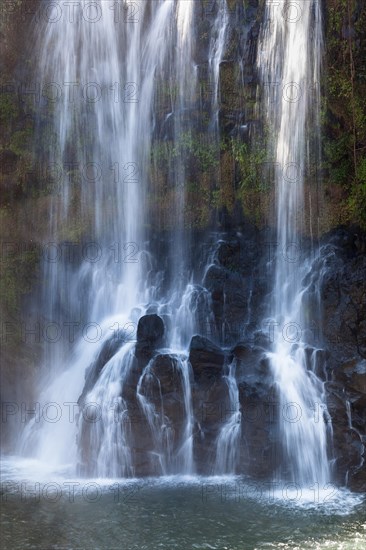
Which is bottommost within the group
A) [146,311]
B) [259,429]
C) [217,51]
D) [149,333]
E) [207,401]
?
[259,429]

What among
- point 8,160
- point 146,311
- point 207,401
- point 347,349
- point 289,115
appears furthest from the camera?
point 8,160

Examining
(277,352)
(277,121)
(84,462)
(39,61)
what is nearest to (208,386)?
(277,352)

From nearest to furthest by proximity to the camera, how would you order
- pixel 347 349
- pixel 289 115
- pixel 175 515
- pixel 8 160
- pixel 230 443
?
1. pixel 175 515
2. pixel 230 443
3. pixel 347 349
4. pixel 289 115
5. pixel 8 160

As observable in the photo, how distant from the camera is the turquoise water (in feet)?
26.1

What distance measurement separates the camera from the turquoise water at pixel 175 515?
795 centimetres

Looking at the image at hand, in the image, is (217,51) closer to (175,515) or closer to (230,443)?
(230,443)

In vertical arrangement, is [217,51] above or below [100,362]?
above

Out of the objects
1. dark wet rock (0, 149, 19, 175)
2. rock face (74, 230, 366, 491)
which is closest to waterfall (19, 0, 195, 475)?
dark wet rock (0, 149, 19, 175)

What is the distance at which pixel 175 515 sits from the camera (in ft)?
28.5

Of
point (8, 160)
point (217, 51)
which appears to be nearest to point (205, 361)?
point (217, 51)

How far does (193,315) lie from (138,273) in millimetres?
1731

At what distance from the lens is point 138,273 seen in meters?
13.2

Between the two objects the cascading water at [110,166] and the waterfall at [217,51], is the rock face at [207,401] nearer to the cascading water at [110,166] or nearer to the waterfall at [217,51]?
the cascading water at [110,166]

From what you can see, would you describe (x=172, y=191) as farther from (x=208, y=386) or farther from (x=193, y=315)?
(x=208, y=386)
